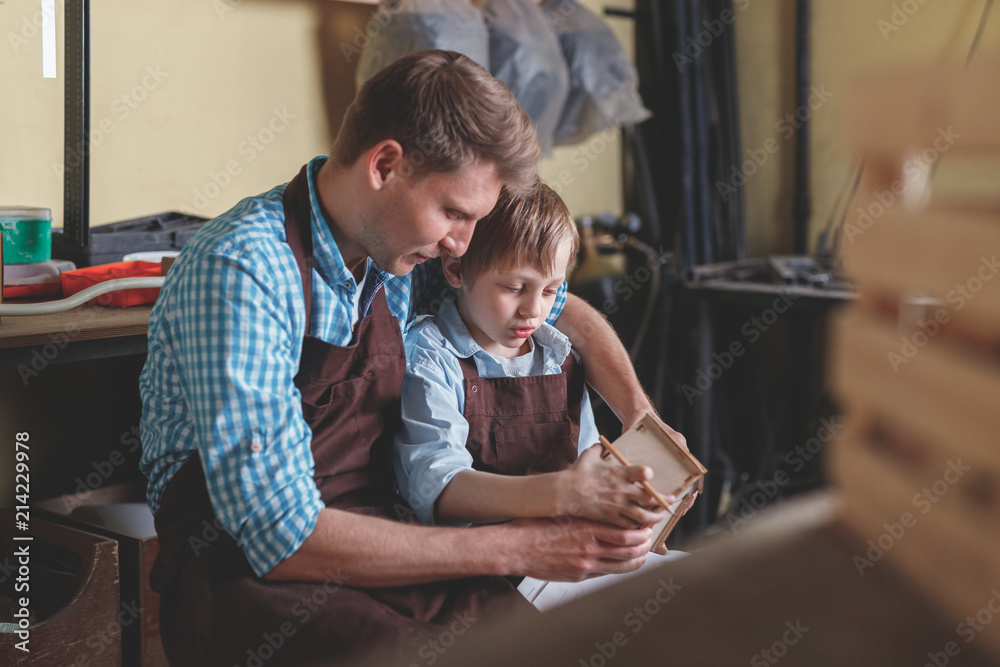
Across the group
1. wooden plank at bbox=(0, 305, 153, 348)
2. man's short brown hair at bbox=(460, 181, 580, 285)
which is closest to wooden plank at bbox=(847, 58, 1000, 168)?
man's short brown hair at bbox=(460, 181, 580, 285)

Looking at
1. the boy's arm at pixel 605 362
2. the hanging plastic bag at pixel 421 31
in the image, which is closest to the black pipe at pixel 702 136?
the hanging plastic bag at pixel 421 31

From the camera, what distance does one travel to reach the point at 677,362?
2.98 m

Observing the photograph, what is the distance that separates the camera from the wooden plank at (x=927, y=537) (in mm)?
248

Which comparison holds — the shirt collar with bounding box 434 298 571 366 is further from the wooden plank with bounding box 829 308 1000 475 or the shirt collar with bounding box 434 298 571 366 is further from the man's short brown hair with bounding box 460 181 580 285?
→ the wooden plank with bounding box 829 308 1000 475

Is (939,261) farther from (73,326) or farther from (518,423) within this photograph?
(73,326)

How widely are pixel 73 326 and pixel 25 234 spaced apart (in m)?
0.41

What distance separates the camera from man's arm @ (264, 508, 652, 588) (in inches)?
40.1

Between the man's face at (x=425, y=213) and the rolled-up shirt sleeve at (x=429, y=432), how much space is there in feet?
0.54

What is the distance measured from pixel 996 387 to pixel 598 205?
299 centimetres

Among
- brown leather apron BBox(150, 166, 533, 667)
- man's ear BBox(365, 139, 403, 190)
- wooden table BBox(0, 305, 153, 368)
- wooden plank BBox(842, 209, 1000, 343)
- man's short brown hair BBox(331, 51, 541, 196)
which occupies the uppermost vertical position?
man's short brown hair BBox(331, 51, 541, 196)

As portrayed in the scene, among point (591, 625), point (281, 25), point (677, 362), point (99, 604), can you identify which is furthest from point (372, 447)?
point (677, 362)

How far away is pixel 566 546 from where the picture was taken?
43.7 inches

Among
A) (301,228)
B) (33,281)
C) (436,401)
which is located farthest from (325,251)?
(33,281)

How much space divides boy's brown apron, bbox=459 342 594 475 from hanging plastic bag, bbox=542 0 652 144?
1.44m
